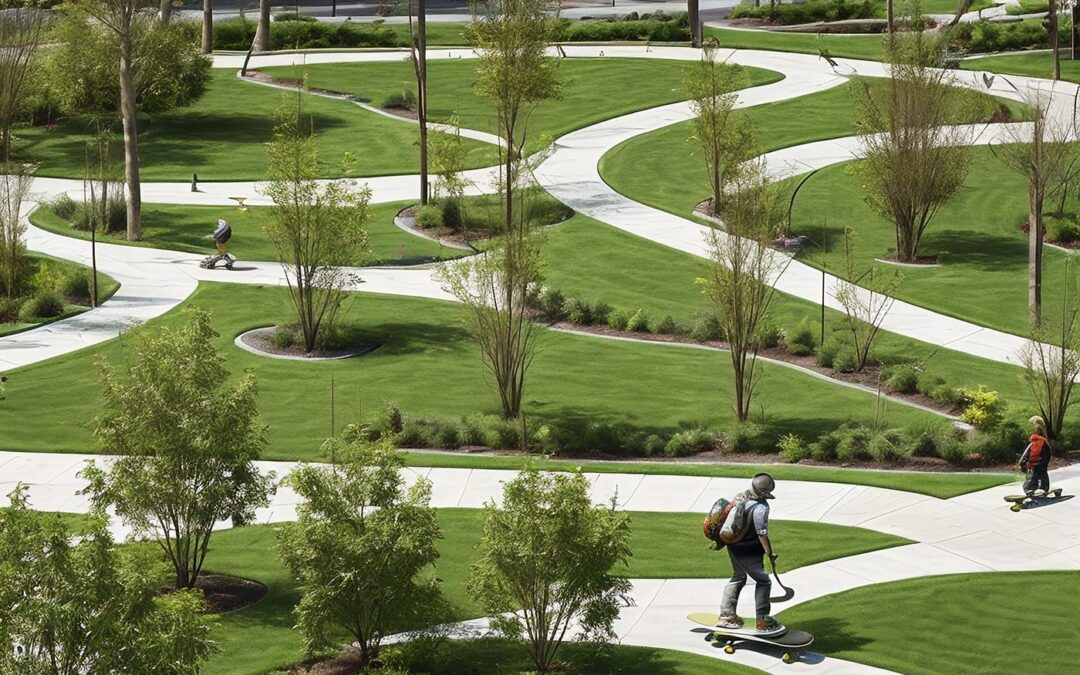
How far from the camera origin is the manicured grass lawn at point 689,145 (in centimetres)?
4612

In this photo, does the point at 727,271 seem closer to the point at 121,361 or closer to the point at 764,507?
the point at 764,507

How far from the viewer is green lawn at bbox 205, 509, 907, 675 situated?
820 inches

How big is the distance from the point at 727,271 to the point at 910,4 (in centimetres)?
2300

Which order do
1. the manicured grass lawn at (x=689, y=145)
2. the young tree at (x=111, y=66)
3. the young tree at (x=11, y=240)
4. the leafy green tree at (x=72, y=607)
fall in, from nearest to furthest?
the leafy green tree at (x=72, y=607)
the young tree at (x=11, y=240)
the manicured grass lawn at (x=689, y=145)
the young tree at (x=111, y=66)

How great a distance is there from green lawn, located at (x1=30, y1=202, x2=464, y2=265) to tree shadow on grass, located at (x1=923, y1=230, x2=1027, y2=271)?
12250 mm

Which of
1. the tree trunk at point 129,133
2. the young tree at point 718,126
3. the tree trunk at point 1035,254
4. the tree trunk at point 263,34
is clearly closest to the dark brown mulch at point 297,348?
the tree trunk at point 129,133

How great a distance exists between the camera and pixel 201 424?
70.2ft

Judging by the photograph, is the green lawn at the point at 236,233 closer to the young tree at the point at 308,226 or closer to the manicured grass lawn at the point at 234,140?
the manicured grass lawn at the point at 234,140

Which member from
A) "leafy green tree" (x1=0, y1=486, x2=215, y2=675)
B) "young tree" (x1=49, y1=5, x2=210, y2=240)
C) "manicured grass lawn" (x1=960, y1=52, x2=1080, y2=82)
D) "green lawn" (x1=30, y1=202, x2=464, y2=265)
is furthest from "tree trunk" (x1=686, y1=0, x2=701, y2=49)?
"leafy green tree" (x1=0, y1=486, x2=215, y2=675)

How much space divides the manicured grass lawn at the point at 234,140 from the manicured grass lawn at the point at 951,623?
94.2 feet

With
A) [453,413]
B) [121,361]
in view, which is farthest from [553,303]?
[121,361]

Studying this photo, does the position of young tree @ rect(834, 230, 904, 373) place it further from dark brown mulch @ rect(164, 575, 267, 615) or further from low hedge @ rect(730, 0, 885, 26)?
low hedge @ rect(730, 0, 885, 26)

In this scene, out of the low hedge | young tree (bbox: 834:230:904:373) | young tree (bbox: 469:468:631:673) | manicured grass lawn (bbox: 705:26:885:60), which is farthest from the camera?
the low hedge

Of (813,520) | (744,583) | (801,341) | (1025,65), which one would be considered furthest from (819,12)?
(744,583)
